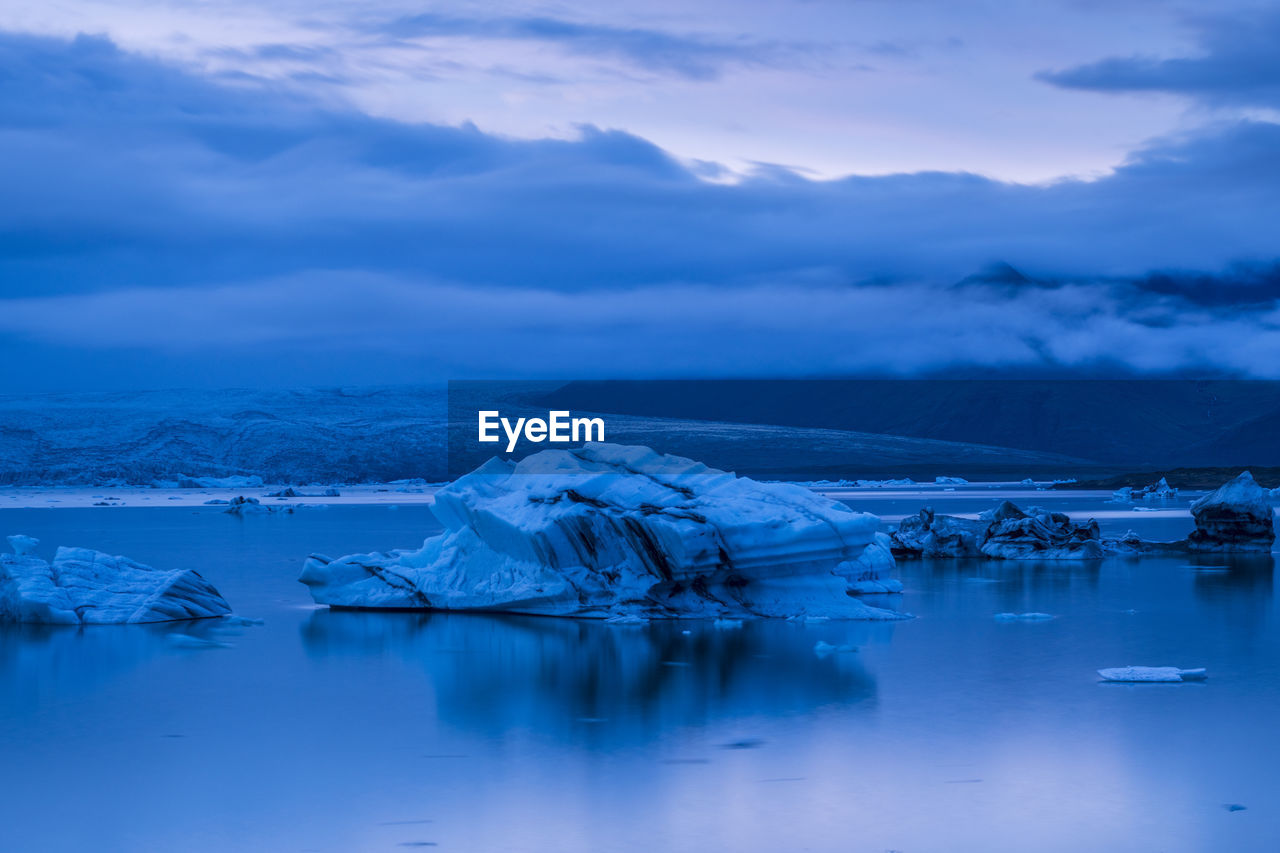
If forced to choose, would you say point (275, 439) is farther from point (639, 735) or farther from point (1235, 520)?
point (639, 735)

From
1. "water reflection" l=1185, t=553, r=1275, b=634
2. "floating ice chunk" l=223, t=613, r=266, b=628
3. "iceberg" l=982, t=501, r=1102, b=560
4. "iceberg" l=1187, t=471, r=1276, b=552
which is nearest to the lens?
"floating ice chunk" l=223, t=613, r=266, b=628

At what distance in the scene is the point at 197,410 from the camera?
9062cm

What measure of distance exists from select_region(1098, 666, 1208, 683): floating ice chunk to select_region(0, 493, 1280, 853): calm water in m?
0.18

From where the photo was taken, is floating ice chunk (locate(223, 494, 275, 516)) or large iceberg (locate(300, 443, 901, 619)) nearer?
large iceberg (locate(300, 443, 901, 619))

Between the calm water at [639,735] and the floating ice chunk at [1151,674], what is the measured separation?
0.18m

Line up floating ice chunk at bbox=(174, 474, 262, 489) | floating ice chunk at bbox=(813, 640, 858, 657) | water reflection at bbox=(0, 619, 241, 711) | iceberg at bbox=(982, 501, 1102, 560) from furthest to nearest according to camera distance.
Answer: floating ice chunk at bbox=(174, 474, 262, 489) → iceberg at bbox=(982, 501, 1102, 560) → floating ice chunk at bbox=(813, 640, 858, 657) → water reflection at bbox=(0, 619, 241, 711)

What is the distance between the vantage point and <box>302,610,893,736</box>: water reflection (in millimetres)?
10766

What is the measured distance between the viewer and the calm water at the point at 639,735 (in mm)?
7309

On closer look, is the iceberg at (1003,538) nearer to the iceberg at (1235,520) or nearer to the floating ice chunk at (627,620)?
the iceberg at (1235,520)

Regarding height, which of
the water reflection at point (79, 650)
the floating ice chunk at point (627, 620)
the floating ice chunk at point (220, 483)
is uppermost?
the floating ice chunk at point (627, 620)

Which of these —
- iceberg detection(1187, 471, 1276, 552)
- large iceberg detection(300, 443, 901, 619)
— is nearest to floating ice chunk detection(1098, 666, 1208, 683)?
large iceberg detection(300, 443, 901, 619)

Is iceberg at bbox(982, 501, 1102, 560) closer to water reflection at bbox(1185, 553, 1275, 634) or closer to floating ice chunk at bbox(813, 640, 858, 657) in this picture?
water reflection at bbox(1185, 553, 1275, 634)

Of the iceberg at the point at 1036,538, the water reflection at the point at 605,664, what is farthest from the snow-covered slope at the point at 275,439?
the water reflection at the point at 605,664

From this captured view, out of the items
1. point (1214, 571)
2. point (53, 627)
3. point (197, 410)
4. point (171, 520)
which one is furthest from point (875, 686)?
point (197, 410)
